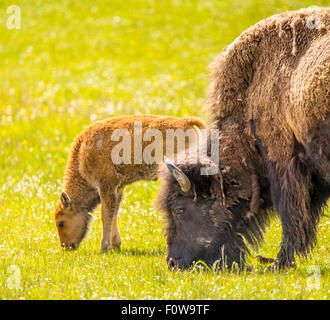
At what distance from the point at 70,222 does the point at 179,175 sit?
2.70 m

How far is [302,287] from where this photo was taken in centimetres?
527

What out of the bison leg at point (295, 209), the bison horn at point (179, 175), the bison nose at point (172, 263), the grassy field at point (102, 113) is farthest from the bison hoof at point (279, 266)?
the bison horn at point (179, 175)

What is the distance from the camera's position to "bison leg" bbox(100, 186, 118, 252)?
26.7 feet

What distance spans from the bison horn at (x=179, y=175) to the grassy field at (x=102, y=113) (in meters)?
0.92

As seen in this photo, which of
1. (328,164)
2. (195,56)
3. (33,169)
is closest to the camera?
(328,164)

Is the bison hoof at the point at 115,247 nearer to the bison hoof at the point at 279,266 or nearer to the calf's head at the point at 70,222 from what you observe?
the calf's head at the point at 70,222

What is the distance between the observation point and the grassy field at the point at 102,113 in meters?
5.59

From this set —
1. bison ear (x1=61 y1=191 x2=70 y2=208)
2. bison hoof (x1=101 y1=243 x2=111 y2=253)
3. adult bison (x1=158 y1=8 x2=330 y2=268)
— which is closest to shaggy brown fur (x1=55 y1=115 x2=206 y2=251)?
bison ear (x1=61 y1=191 x2=70 y2=208)

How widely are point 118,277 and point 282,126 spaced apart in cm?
227

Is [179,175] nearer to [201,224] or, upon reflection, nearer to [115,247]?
[201,224]

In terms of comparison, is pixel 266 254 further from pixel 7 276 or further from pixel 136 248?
pixel 7 276

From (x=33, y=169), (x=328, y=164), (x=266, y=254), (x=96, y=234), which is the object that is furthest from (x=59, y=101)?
(x=328, y=164)

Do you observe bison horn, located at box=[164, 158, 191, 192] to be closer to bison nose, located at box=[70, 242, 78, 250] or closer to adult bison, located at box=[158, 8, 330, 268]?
adult bison, located at box=[158, 8, 330, 268]

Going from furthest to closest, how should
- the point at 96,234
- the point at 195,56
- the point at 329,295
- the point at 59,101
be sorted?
1. the point at 195,56
2. the point at 59,101
3. the point at 96,234
4. the point at 329,295
